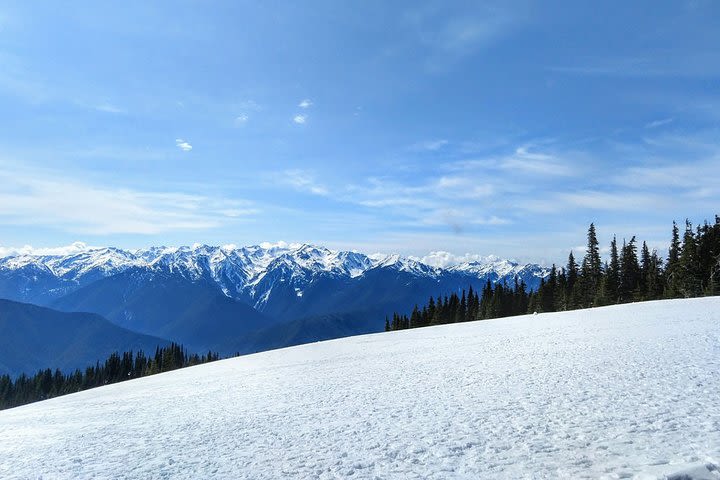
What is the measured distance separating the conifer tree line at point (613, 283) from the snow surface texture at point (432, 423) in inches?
1959

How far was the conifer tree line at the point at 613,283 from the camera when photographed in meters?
65.7

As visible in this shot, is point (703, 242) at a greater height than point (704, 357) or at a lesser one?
greater

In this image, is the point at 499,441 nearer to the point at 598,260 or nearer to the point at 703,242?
the point at 703,242

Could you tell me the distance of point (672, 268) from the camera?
2835 inches

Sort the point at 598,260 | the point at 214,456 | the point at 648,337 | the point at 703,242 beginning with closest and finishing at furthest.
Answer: the point at 214,456
the point at 648,337
the point at 703,242
the point at 598,260

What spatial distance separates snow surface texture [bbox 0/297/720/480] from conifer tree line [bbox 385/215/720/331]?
163ft

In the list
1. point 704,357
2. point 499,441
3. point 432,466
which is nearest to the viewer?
point 432,466

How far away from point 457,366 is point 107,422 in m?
18.7

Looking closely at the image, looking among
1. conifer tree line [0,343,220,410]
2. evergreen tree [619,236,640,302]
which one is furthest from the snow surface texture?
conifer tree line [0,343,220,410]

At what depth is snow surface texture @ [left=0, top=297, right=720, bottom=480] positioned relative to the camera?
10.3 m

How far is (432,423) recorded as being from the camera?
1385 cm

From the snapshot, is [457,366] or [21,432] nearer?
[21,432]

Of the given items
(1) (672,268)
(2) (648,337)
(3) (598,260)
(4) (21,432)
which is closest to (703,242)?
(1) (672,268)

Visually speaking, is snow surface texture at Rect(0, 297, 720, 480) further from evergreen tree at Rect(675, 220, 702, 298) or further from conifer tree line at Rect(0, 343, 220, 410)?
conifer tree line at Rect(0, 343, 220, 410)
